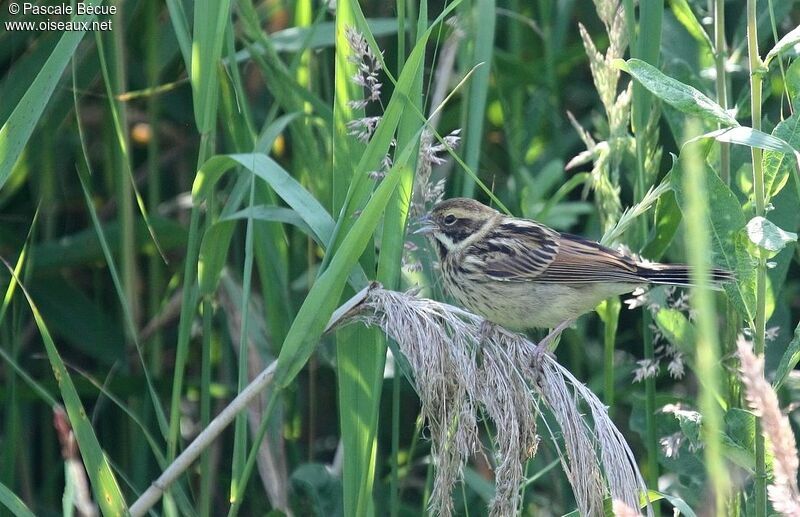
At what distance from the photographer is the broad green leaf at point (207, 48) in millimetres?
2373

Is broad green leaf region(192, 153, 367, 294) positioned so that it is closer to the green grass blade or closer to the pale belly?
the green grass blade

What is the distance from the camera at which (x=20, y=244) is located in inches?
143

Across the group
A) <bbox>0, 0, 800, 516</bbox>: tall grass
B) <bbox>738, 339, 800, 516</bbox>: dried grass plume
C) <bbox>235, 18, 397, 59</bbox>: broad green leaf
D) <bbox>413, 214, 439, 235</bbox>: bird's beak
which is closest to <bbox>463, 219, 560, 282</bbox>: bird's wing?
<bbox>0, 0, 800, 516</bbox>: tall grass

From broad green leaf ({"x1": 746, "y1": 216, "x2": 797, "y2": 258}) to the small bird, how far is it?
1.00 m

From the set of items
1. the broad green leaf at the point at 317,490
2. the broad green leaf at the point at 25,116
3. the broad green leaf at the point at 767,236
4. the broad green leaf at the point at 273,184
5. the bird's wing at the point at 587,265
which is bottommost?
the broad green leaf at the point at 317,490

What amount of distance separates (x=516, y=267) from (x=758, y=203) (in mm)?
1295

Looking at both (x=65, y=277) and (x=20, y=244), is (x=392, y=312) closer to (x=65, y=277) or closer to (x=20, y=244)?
(x=20, y=244)

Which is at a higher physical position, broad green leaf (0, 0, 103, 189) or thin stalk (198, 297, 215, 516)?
broad green leaf (0, 0, 103, 189)

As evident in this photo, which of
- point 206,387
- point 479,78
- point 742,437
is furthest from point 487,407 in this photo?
point 479,78

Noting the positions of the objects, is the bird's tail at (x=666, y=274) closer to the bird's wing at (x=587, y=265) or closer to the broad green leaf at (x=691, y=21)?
the bird's wing at (x=587, y=265)

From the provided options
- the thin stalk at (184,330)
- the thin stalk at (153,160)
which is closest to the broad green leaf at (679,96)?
the thin stalk at (184,330)

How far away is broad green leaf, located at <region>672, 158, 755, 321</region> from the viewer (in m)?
2.10

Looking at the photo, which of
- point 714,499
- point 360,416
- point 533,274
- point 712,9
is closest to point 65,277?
point 533,274

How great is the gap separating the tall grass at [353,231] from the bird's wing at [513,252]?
11 centimetres
